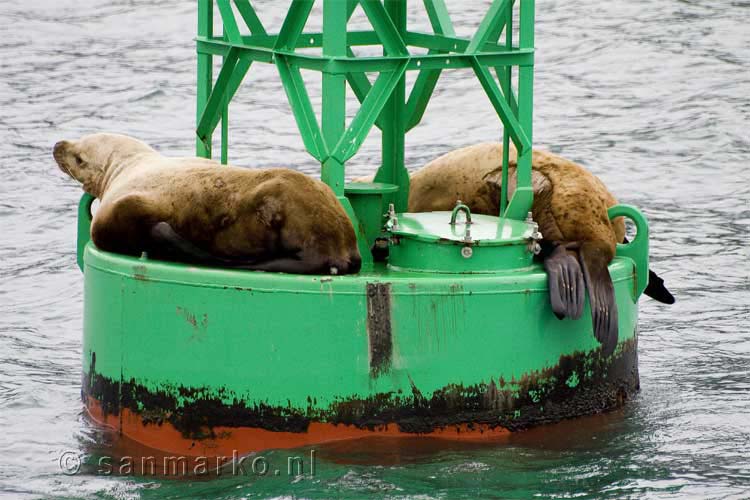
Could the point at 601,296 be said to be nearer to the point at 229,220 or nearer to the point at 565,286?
the point at 565,286

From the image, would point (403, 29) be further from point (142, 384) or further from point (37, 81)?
point (37, 81)

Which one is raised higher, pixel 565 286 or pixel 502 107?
pixel 502 107

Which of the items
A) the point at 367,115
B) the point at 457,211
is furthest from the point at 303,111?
the point at 457,211

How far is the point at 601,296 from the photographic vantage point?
850 centimetres

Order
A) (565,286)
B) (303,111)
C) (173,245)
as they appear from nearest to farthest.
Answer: (565,286), (173,245), (303,111)

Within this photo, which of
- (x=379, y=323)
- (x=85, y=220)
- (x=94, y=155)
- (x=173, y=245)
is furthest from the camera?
(x=94, y=155)

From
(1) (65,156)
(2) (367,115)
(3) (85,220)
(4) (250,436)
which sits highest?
(2) (367,115)

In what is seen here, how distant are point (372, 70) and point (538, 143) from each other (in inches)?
351

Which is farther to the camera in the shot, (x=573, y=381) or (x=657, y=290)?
(x=657, y=290)

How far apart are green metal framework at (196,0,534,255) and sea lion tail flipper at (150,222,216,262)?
75 cm

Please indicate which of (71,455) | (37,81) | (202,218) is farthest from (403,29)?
(37,81)

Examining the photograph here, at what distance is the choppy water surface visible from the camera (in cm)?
807

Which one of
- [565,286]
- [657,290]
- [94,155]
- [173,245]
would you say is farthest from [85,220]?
[657,290]

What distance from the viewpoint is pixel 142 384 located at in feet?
27.5
